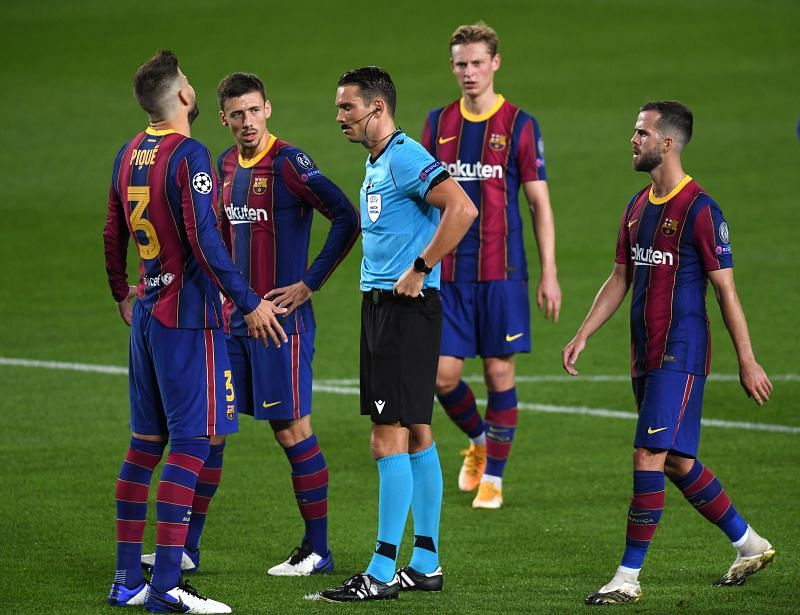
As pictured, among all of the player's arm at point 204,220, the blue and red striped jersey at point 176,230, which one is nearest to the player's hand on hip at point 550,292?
the blue and red striped jersey at point 176,230

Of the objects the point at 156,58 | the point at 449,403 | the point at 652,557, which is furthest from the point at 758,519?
the point at 156,58

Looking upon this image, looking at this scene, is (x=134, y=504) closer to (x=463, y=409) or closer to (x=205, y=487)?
(x=205, y=487)

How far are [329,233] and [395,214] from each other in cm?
69

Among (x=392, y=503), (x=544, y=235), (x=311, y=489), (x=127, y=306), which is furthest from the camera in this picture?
(x=544, y=235)

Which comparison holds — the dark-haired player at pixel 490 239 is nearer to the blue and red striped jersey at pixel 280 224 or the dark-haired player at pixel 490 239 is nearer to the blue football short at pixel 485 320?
the blue football short at pixel 485 320

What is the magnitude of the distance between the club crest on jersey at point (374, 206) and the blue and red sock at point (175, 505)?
1186mm

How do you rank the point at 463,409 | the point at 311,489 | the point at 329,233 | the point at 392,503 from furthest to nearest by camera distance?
the point at 463,409, the point at 311,489, the point at 329,233, the point at 392,503

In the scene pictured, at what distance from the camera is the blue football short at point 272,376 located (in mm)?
7059

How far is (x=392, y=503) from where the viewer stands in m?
6.43

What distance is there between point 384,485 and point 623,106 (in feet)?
62.0

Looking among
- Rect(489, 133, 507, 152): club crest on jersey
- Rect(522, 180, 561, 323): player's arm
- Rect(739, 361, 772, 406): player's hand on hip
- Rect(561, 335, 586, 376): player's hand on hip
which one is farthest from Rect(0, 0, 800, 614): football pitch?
Rect(489, 133, 507, 152): club crest on jersey

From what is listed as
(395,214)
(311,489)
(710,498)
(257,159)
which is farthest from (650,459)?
(257,159)

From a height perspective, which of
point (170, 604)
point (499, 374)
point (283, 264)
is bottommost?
point (170, 604)

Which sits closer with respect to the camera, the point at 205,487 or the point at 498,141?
the point at 205,487
